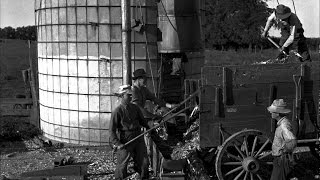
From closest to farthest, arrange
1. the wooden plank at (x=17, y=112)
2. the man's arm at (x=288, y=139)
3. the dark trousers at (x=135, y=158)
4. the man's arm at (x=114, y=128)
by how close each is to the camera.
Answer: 1. the man's arm at (x=288, y=139)
2. the man's arm at (x=114, y=128)
3. the dark trousers at (x=135, y=158)
4. the wooden plank at (x=17, y=112)

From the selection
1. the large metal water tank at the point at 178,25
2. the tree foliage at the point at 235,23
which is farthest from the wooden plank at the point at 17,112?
the tree foliage at the point at 235,23

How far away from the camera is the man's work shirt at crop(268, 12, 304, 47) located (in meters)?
8.38

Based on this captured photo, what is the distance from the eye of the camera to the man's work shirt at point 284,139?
5.84 metres

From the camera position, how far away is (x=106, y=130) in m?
12.2

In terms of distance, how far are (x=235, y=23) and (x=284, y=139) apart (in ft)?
157

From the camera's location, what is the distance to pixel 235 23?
172 feet

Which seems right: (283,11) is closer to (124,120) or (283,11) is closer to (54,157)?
(124,120)

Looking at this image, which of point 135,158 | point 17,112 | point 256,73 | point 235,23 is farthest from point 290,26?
point 235,23

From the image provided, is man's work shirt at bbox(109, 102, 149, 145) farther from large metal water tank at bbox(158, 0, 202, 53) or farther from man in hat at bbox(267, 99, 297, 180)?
large metal water tank at bbox(158, 0, 202, 53)

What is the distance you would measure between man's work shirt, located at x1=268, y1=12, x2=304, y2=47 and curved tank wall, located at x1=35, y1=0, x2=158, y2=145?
417 centimetres

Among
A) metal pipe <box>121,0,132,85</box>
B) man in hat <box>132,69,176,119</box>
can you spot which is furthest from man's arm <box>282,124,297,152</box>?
metal pipe <box>121,0,132,85</box>

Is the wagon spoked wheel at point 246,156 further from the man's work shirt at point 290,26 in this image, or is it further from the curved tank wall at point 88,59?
the curved tank wall at point 88,59

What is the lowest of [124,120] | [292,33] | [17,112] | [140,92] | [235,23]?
[17,112]

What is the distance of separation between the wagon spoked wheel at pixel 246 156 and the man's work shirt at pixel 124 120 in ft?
5.31
